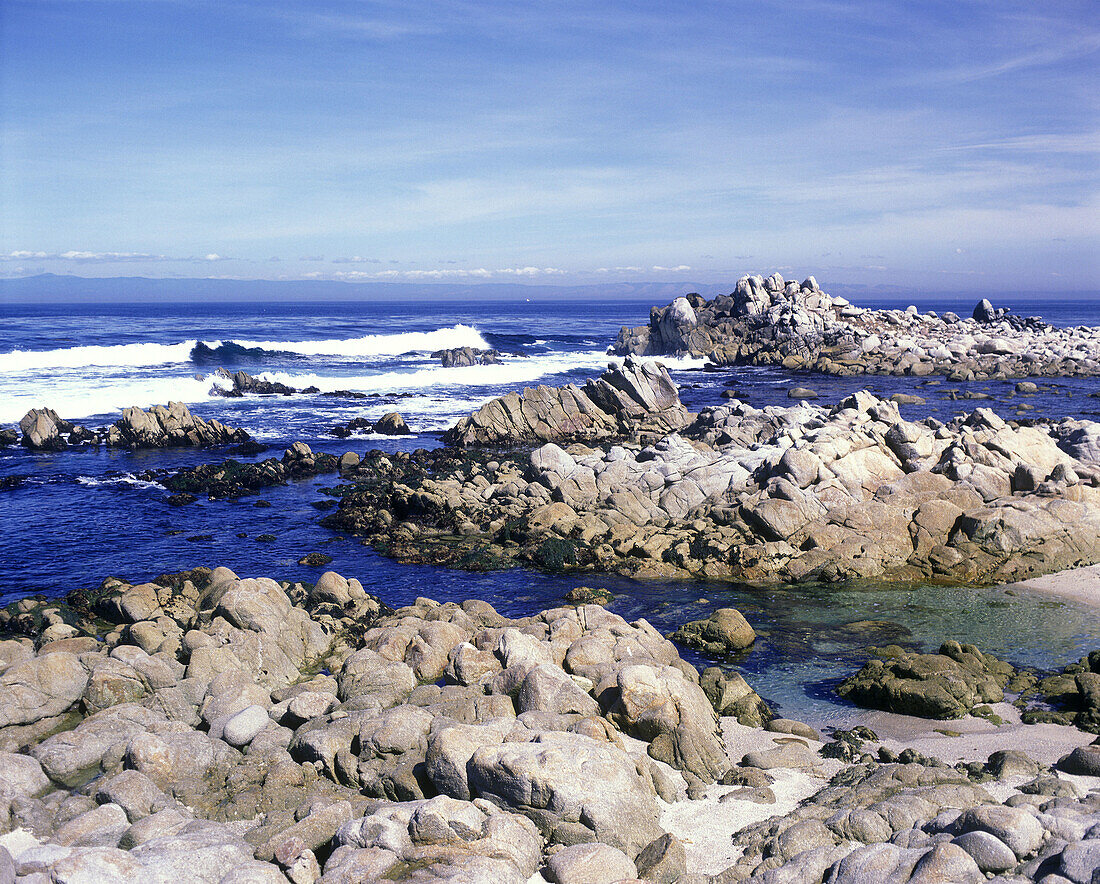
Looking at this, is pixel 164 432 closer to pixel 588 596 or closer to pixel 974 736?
pixel 588 596

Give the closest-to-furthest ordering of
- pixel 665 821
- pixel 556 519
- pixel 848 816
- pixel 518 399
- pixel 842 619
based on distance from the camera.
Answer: pixel 848 816, pixel 665 821, pixel 842 619, pixel 556 519, pixel 518 399

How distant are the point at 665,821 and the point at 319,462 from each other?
1058 inches

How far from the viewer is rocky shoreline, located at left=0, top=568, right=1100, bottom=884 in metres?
8.41

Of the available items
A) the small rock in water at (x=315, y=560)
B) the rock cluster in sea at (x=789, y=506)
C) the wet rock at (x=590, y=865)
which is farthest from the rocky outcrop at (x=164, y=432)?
the wet rock at (x=590, y=865)

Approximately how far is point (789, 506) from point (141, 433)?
3016 cm

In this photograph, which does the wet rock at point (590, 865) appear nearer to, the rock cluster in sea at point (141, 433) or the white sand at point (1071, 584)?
the white sand at point (1071, 584)

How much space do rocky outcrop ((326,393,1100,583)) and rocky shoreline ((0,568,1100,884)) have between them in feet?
23.2

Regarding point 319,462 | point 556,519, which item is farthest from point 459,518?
point 319,462

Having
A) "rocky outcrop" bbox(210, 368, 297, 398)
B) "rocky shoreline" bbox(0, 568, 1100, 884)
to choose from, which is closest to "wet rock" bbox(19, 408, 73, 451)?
"rocky outcrop" bbox(210, 368, 297, 398)

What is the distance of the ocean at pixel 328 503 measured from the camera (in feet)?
57.4

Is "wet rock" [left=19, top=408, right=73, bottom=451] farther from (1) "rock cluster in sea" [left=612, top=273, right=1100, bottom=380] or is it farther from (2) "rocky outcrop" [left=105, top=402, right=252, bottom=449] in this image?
(1) "rock cluster in sea" [left=612, top=273, right=1100, bottom=380]

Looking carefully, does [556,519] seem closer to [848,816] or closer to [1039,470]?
[1039,470]

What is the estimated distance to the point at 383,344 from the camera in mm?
84562

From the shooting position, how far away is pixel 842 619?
18.5 metres
